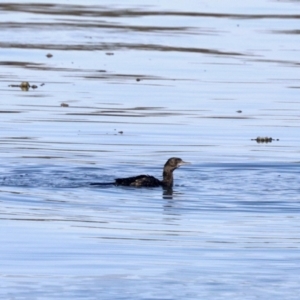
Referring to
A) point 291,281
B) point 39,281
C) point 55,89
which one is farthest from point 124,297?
point 55,89

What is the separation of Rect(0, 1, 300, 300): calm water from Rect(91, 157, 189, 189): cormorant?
4.5 inches

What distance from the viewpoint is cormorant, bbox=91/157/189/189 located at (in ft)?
49.3

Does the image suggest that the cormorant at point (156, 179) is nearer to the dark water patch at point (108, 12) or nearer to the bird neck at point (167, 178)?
the bird neck at point (167, 178)

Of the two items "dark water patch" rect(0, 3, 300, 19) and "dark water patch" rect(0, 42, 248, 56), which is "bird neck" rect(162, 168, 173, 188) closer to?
"dark water patch" rect(0, 42, 248, 56)

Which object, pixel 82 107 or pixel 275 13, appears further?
pixel 275 13

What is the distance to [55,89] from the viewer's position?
22.8 meters

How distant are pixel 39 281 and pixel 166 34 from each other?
20712mm

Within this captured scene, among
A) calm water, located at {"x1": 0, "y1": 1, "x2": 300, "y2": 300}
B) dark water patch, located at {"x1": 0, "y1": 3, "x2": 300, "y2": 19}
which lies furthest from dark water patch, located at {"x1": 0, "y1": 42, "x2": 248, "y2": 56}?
dark water patch, located at {"x1": 0, "y1": 3, "x2": 300, "y2": 19}

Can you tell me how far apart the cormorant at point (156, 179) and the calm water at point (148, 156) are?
11 centimetres

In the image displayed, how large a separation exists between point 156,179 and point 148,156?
1782 millimetres

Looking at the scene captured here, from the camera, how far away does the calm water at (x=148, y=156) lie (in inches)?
423

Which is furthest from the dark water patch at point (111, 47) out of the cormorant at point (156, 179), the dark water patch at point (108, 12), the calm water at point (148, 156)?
the cormorant at point (156, 179)

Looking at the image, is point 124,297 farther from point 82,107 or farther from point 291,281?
point 82,107

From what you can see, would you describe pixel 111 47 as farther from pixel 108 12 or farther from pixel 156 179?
pixel 156 179
